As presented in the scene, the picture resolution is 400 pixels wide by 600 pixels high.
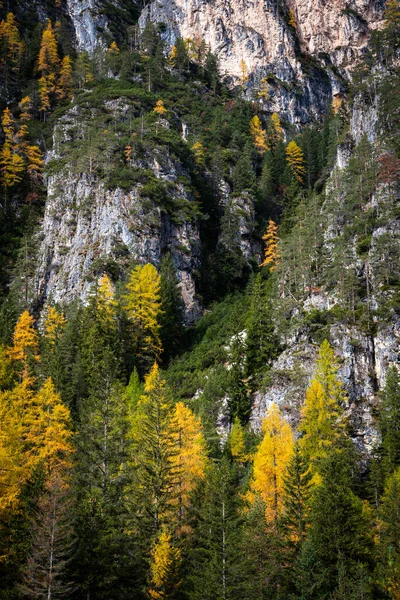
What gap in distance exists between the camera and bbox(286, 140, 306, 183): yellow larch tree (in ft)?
298

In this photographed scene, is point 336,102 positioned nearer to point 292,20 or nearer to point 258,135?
point 292,20

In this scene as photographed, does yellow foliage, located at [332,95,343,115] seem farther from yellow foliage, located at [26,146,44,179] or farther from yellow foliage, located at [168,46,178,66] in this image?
yellow foliage, located at [26,146,44,179]

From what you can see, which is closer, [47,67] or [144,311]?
[144,311]

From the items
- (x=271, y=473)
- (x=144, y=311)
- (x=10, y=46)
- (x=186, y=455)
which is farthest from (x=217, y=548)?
(x=10, y=46)

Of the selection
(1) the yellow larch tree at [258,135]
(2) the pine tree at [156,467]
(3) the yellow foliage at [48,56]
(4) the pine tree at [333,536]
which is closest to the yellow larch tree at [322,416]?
(4) the pine tree at [333,536]

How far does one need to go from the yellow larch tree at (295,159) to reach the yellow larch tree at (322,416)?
189ft

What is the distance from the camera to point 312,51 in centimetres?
12606

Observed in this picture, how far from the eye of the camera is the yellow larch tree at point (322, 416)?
35781 mm

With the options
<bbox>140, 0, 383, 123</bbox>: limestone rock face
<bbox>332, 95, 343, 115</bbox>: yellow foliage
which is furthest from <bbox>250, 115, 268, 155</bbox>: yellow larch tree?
<bbox>332, 95, 343, 115</bbox>: yellow foliage

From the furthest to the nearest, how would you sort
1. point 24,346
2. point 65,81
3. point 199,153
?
1. point 65,81
2. point 199,153
3. point 24,346

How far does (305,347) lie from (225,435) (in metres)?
11.0

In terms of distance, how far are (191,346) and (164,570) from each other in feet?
119

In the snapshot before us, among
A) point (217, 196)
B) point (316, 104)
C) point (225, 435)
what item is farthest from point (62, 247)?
point (316, 104)

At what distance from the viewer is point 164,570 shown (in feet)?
77.9
